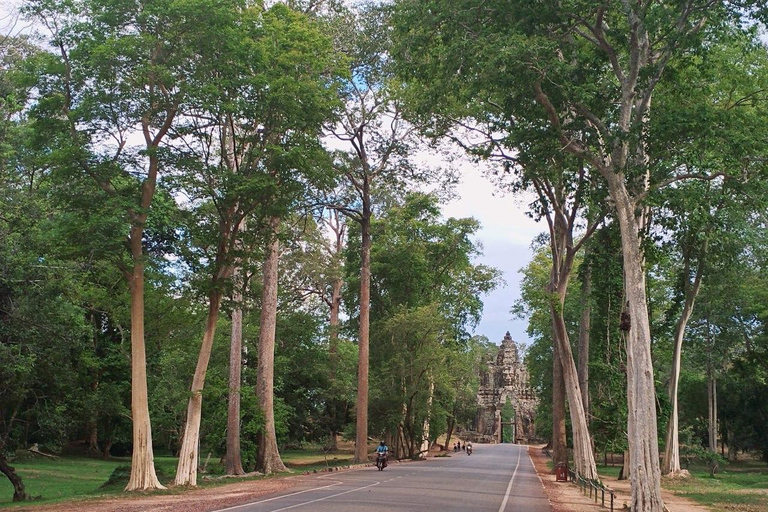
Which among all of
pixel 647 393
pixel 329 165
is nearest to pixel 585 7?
pixel 647 393

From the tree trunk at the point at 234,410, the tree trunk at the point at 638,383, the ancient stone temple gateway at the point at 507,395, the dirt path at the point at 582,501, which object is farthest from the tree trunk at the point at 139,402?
the ancient stone temple gateway at the point at 507,395

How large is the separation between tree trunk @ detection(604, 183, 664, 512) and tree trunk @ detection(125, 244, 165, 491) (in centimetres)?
1118

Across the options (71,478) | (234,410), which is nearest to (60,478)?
(71,478)

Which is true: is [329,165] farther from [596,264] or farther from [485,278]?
[485,278]

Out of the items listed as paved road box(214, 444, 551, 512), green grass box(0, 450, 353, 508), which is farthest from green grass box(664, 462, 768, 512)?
green grass box(0, 450, 353, 508)

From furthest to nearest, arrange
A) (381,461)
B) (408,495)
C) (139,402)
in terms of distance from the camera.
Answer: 1. (381,461)
2. (139,402)
3. (408,495)

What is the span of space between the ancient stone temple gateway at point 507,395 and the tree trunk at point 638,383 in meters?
66.8

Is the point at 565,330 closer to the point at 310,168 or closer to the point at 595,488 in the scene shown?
the point at 595,488

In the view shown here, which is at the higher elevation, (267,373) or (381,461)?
(267,373)

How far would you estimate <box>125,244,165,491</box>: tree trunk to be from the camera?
17.1m

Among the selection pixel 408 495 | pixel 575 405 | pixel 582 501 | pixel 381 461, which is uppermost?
pixel 575 405

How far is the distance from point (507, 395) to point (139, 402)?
217 ft

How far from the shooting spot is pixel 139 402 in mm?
17469

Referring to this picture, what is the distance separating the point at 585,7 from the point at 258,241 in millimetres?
11596
